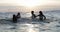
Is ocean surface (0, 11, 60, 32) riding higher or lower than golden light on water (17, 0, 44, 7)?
lower

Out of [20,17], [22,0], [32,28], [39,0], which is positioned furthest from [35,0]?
[32,28]

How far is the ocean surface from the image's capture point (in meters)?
2.14

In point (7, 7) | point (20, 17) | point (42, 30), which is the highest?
point (7, 7)

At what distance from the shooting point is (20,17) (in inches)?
99.9

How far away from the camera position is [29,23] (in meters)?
2.35

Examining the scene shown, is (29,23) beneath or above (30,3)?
beneath

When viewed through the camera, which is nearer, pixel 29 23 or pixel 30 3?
pixel 29 23

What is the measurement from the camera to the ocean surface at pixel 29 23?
2137 millimetres

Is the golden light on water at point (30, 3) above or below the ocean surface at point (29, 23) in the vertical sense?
above

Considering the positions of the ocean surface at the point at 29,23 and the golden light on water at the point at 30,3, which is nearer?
the ocean surface at the point at 29,23

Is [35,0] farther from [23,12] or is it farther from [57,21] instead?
[57,21]

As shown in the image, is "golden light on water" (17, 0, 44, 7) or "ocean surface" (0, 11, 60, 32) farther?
"golden light on water" (17, 0, 44, 7)

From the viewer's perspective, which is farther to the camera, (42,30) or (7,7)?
(7,7)

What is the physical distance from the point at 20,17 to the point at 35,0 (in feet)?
1.26
